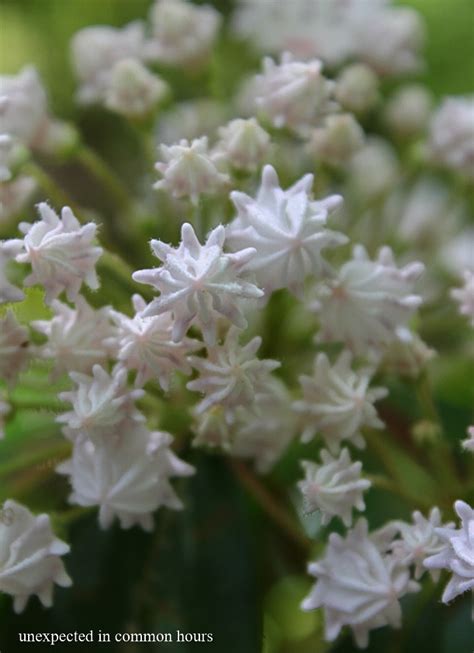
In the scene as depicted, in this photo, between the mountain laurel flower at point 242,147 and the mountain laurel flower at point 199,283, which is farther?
the mountain laurel flower at point 242,147

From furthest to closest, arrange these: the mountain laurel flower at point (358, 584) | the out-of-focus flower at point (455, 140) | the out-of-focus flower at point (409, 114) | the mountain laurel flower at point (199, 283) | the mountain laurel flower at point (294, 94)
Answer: the out-of-focus flower at point (409, 114), the out-of-focus flower at point (455, 140), the mountain laurel flower at point (294, 94), the mountain laurel flower at point (358, 584), the mountain laurel flower at point (199, 283)

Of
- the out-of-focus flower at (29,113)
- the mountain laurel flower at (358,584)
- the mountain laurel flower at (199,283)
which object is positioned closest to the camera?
the mountain laurel flower at (199,283)

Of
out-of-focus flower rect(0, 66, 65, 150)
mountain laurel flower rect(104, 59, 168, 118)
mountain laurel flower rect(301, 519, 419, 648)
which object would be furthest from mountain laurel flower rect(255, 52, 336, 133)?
mountain laurel flower rect(301, 519, 419, 648)

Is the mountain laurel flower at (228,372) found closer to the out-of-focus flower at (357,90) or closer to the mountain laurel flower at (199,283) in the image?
the mountain laurel flower at (199,283)

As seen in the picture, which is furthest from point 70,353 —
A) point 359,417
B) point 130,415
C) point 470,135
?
point 470,135

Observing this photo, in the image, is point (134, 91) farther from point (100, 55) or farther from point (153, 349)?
point (153, 349)

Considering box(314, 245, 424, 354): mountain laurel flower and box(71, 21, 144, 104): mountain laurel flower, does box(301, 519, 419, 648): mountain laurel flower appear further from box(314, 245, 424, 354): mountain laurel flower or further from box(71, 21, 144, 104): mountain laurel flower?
box(71, 21, 144, 104): mountain laurel flower

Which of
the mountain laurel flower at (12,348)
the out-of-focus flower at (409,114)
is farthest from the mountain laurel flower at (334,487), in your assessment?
the out-of-focus flower at (409,114)

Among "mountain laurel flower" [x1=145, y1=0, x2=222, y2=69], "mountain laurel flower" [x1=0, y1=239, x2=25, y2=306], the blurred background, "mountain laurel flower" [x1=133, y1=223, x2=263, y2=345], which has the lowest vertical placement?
the blurred background

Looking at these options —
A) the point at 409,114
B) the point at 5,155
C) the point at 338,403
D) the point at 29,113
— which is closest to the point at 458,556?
the point at 338,403
